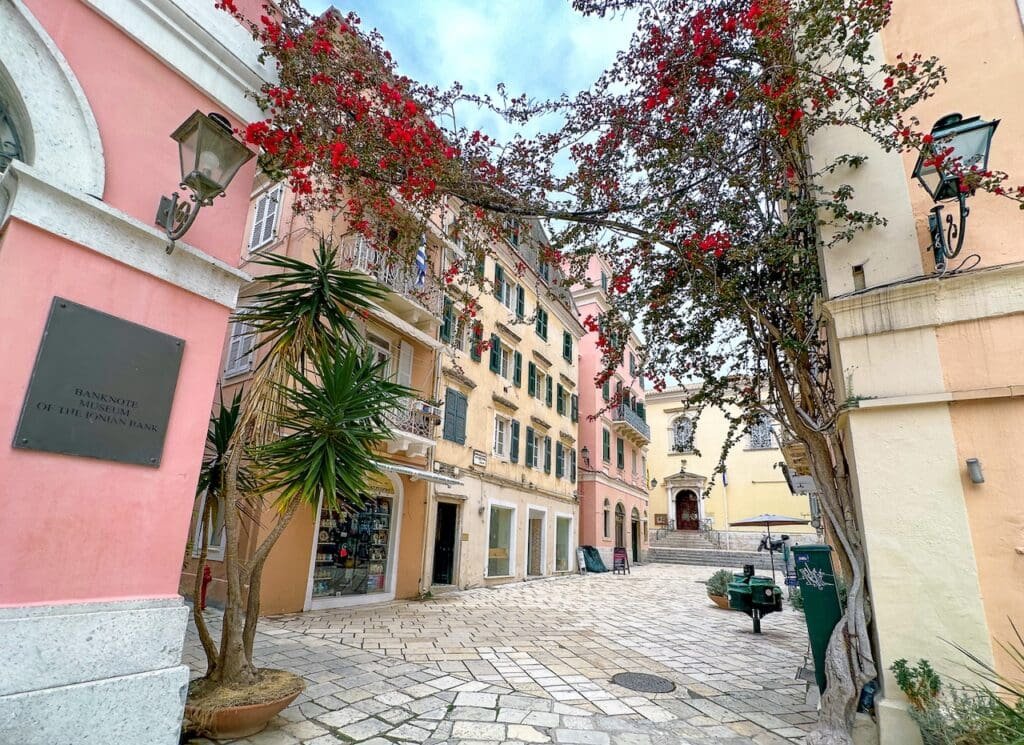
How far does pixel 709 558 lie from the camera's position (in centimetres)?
2747

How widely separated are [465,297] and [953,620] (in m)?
5.03

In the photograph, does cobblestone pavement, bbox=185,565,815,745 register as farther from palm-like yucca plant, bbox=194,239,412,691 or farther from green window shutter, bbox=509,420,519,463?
green window shutter, bbox=509,420,519,463

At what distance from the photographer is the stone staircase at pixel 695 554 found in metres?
Result: 26.4

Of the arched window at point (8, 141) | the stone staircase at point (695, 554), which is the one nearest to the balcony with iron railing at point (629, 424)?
the stone staircase at point (695, 554)

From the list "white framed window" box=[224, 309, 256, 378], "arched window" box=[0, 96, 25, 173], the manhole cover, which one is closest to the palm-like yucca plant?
"arched window" box=[0, 96, 25, 173]

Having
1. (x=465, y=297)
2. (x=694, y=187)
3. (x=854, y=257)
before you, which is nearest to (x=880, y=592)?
(x=854, y=257)

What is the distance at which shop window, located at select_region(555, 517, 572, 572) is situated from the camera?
1966cm

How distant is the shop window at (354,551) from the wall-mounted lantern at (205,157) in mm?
7374

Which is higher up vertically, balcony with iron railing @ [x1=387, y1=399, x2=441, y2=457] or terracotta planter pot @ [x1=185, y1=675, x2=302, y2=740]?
balcony with iron railing @ [x1=387, y1=399, x2=441, y2=457]

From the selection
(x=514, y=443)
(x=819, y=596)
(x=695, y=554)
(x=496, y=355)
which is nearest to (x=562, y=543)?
(x=514, y=443)

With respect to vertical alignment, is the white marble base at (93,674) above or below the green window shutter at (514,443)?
below

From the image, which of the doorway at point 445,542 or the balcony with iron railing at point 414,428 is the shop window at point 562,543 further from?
the balcony with iron railing at point 414,428

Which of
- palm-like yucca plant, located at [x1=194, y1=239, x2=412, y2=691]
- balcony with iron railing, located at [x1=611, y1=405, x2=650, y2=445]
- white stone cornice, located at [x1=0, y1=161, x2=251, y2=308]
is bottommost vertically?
palm-like yucca plant, located at [x1=194, y1=239, x2=412, y2=691]

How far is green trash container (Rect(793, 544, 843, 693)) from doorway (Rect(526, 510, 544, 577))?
13439mm
